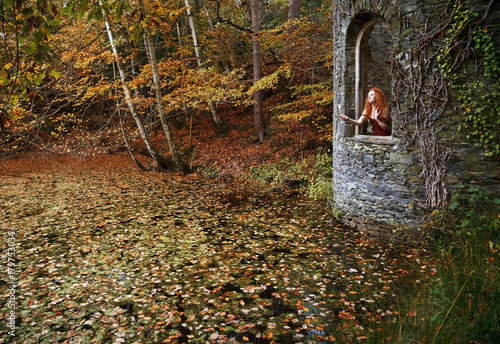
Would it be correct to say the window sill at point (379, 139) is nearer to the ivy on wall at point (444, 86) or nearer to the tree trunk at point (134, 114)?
the ivy on wall at point (444, 86)

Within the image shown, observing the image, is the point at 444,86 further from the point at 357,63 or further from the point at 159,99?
the point at 159,99

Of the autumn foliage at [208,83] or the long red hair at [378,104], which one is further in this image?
the autumn foliage at [208,83]

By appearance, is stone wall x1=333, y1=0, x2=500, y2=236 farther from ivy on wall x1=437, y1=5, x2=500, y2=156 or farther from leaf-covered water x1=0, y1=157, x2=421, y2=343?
leaf-covered water x1=0, y1=157, x2=421, y2=343

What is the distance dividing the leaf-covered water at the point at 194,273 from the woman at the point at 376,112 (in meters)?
2.11

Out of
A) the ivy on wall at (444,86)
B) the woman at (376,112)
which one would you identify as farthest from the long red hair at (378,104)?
the ivy on wall at (444,86)

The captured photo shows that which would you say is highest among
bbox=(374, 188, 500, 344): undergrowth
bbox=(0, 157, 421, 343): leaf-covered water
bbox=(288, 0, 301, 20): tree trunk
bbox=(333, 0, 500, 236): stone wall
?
bbox=(288, 0, 301, 20): tree trunk

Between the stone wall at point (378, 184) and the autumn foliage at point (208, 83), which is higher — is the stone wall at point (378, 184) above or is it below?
below

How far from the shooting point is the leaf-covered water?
3.88 metres

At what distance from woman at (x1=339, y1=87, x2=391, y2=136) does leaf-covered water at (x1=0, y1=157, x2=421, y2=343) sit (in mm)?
2115

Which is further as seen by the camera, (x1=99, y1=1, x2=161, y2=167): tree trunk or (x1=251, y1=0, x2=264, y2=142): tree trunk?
(x1=251, y1=0, x2=264, y2=142): tree trunk

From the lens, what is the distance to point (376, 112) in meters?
6.72

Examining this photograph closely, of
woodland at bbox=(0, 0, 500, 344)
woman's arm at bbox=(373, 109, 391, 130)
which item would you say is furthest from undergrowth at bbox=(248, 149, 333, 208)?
woman's arm at bbox=(373, 109, 391, 130)

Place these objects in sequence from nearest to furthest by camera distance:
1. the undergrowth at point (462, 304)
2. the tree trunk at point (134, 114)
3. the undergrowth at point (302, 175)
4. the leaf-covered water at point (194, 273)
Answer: the undergrowth at point (462, 304) → the leaf-covered water at point (194, 273) → the undergrowth at point (302, 175) → the tree trunk at point (134, 114)

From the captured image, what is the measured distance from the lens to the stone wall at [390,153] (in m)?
5.10
